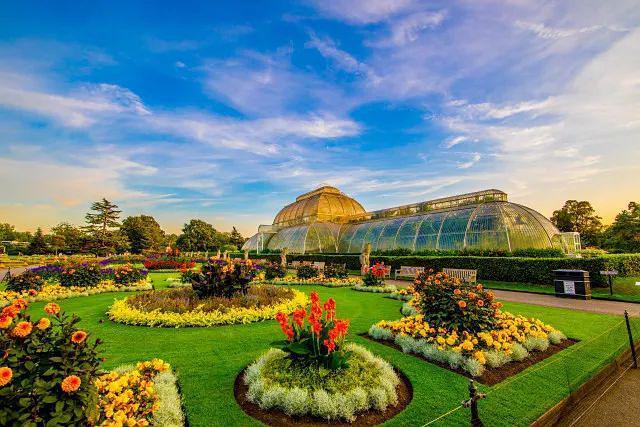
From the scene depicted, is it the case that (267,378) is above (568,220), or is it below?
below

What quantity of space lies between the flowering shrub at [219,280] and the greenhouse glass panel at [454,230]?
1762 cm

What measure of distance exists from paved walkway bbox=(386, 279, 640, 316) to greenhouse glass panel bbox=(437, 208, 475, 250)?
8830 millimetres

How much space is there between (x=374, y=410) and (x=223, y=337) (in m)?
4.22

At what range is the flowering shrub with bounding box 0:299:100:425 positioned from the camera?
2197 mm

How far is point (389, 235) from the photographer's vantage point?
1174 inches

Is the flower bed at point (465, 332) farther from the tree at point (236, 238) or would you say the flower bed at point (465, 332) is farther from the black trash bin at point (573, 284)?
the tree at point (236, 238)

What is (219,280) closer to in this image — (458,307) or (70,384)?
(458,307)

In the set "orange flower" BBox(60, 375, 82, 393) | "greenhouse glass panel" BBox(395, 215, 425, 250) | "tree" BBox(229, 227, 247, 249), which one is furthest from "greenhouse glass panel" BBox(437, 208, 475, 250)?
"tree" BBox(229, 227, 247, 249)

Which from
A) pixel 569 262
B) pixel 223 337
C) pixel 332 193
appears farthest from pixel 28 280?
pixel 332 193

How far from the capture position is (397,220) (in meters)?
31.3

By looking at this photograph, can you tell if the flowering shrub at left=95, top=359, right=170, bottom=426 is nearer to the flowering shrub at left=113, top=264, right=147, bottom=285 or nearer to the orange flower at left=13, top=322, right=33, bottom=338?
the orange flower at left=13, top=322, right=33, bottom=338

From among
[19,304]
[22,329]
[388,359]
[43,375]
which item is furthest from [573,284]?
[19,304]

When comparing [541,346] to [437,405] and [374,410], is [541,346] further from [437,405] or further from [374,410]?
[374,410]

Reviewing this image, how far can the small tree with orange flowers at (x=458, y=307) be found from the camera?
6039mm
